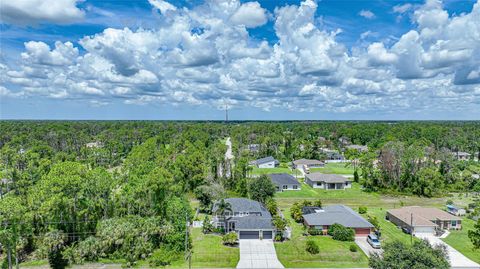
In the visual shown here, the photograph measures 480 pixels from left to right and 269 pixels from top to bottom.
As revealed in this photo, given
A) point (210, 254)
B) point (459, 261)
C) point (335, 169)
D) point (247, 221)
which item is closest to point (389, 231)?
point (459, 261)

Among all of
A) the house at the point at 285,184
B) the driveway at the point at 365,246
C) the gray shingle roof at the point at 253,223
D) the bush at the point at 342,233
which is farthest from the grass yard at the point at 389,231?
the house at the point at 285,184

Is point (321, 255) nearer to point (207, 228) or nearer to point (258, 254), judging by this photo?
point (258, 254)

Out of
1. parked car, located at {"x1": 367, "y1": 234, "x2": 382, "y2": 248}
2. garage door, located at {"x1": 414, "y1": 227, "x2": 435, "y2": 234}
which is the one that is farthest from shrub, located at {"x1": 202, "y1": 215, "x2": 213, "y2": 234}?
garage door, located at {"x1": 414, "y1": 227, "x2": 435, "y2": 234}

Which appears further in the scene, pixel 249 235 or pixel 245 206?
pixel 245 206

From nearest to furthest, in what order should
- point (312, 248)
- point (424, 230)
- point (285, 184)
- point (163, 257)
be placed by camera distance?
point (163, 257), point (312, 248), point (424, 230), point (285, 184)

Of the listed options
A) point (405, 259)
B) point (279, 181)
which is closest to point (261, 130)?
point (279, 181)

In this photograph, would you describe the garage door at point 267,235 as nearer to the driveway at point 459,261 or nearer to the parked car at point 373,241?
the parked car at point 373,241

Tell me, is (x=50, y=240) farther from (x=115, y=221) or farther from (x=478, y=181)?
(x=478, y=181)
